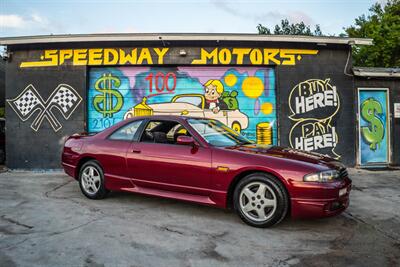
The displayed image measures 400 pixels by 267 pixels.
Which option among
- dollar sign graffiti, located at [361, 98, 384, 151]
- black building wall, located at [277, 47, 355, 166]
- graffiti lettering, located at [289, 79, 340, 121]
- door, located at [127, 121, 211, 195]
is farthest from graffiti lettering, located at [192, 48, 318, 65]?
door, located at [127, 121, 211, 195]

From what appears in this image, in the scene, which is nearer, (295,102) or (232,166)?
(232,166)

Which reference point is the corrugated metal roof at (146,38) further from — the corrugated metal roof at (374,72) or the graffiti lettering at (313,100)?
the graffiti lettering at (313,100)

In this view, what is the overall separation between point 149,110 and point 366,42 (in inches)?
248

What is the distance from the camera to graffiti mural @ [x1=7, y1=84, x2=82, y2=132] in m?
9.10

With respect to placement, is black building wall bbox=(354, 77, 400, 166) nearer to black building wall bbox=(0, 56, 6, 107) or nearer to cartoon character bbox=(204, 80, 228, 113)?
cartoon character bbox=(204, 80, 228, 113)

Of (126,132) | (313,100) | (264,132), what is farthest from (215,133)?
(313,100)

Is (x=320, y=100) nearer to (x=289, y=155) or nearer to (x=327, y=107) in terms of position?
(x=327, y=107)

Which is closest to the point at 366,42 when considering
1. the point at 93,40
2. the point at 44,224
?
the point at 93,40

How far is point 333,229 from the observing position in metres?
4.09

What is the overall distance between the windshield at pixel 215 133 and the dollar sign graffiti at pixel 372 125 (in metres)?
5.85

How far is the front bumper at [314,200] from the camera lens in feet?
12.6

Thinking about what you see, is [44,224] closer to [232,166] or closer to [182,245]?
[182,245]

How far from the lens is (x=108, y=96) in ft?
30.3

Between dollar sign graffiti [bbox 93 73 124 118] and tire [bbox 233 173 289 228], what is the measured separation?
6.01 metres
